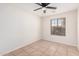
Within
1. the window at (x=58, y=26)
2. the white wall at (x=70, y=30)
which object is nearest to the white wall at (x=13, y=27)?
the window at (x=58, y=26)

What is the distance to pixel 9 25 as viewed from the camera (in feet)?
9.38

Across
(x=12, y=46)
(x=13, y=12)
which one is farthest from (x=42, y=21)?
(x=12, y=46)

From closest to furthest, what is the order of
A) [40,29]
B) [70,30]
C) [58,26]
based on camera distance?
[70,30], [58,26], [40,29]

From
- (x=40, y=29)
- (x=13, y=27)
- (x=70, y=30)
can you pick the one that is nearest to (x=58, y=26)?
(x=70, y=30)

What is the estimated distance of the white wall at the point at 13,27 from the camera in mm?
2605

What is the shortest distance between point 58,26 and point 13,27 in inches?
133

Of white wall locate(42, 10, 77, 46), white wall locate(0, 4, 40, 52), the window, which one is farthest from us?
the window

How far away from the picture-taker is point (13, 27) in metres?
3.06

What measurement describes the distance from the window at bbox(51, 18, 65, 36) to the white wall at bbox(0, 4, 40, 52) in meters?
2.18

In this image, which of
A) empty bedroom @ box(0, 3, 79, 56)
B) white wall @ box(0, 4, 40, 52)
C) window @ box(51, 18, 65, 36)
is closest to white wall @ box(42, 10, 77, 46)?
empty bedroom @ box(0, 3, 79, 56)

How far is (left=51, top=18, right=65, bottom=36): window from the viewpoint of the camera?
4413mm

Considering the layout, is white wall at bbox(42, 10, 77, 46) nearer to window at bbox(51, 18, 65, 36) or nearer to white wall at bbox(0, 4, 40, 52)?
window at bbox(51, 18, 65, 36)

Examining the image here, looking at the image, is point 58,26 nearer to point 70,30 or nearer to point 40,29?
point 70,30

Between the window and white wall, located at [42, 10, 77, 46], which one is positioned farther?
the window
